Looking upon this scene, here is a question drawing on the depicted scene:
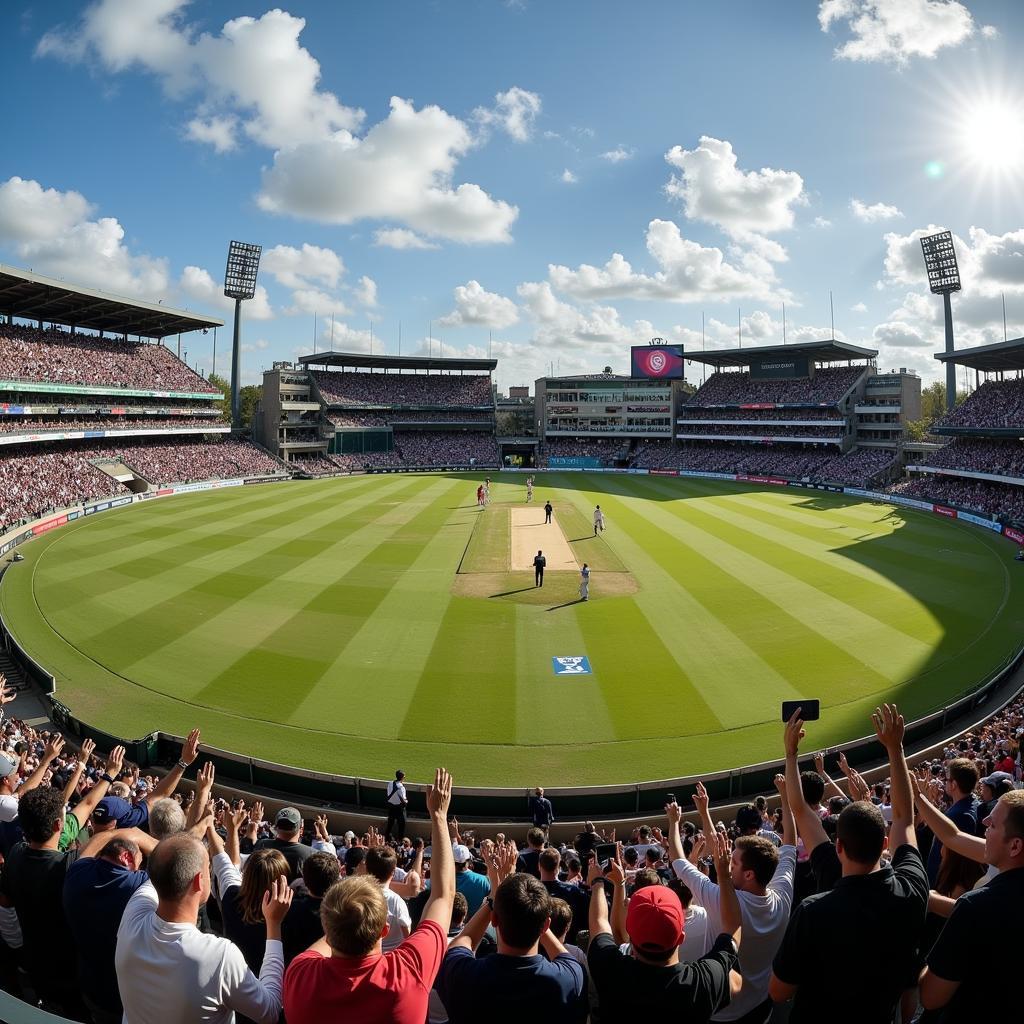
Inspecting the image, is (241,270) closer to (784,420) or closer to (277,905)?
(784,420)

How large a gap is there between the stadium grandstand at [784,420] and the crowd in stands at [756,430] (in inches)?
4.5

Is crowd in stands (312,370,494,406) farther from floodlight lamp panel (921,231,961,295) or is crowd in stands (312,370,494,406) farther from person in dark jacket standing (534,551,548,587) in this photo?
person in dark jacket standing (534,551,548,587)

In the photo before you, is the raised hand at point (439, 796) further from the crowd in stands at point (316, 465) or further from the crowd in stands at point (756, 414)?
the crowd in stands at point (756, 414)

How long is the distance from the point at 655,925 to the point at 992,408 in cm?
6765

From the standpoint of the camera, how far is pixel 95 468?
58219 millimetres

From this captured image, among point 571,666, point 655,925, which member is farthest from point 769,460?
point 655,925

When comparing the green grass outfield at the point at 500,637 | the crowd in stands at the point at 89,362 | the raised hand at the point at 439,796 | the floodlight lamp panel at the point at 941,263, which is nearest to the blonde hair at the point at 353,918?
the raised hand at the point at 439,796

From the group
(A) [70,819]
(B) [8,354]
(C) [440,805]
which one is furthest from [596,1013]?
(B) [8,354]

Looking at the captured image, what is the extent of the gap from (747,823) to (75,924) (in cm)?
744

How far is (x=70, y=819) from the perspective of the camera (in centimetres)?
602

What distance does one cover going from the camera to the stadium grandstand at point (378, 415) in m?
87.8

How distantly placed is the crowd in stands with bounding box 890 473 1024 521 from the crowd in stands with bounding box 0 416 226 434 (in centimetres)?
7215

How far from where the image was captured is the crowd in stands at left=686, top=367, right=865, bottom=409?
3108 inches

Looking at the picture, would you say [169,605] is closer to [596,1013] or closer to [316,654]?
[316,654]
